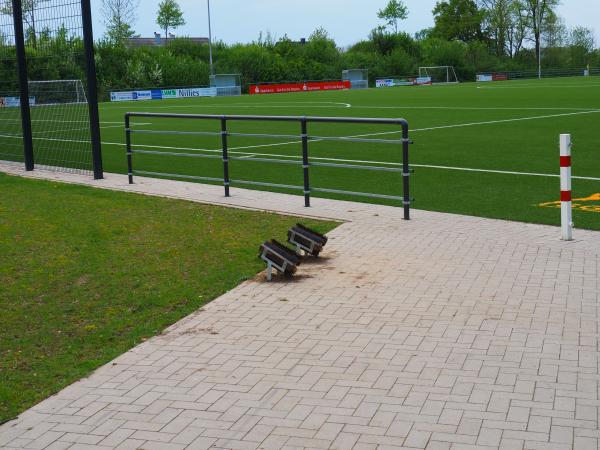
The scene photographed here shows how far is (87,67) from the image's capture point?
16.1 meters

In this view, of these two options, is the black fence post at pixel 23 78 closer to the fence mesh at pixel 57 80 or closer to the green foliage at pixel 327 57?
the fence mesh at pixel 57 80

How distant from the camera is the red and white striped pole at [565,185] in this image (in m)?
9.74

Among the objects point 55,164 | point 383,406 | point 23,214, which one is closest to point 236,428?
point 383,406

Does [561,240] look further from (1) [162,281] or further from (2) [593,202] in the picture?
(1) [162,281]

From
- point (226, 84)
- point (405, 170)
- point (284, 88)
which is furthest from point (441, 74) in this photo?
point (405, 170)

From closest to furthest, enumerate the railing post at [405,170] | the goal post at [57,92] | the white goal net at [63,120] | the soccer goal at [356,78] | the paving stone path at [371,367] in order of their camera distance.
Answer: the paving stone path at [371,367], the railing post at [405,170], the goal post at [57,92], the white goal net at [63,120], the soccer goal at [356,78]

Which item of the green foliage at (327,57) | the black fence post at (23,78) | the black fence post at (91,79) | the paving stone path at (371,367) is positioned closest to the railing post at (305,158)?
the paving stone path at (371,367)

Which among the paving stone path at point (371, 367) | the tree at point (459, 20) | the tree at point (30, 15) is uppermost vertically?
the tree at point (459, 20)

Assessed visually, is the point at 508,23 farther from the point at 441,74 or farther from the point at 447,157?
the point at 447,157

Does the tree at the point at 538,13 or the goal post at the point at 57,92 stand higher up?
the tree at the point at 538,13

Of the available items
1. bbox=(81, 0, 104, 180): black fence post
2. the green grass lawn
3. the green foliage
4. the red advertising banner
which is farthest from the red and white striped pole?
the red advertising banner

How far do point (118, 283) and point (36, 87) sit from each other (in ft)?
37.4

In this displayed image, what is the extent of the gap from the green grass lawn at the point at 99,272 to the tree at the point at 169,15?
353 ft

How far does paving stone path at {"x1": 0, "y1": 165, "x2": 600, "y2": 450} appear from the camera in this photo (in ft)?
17.3
